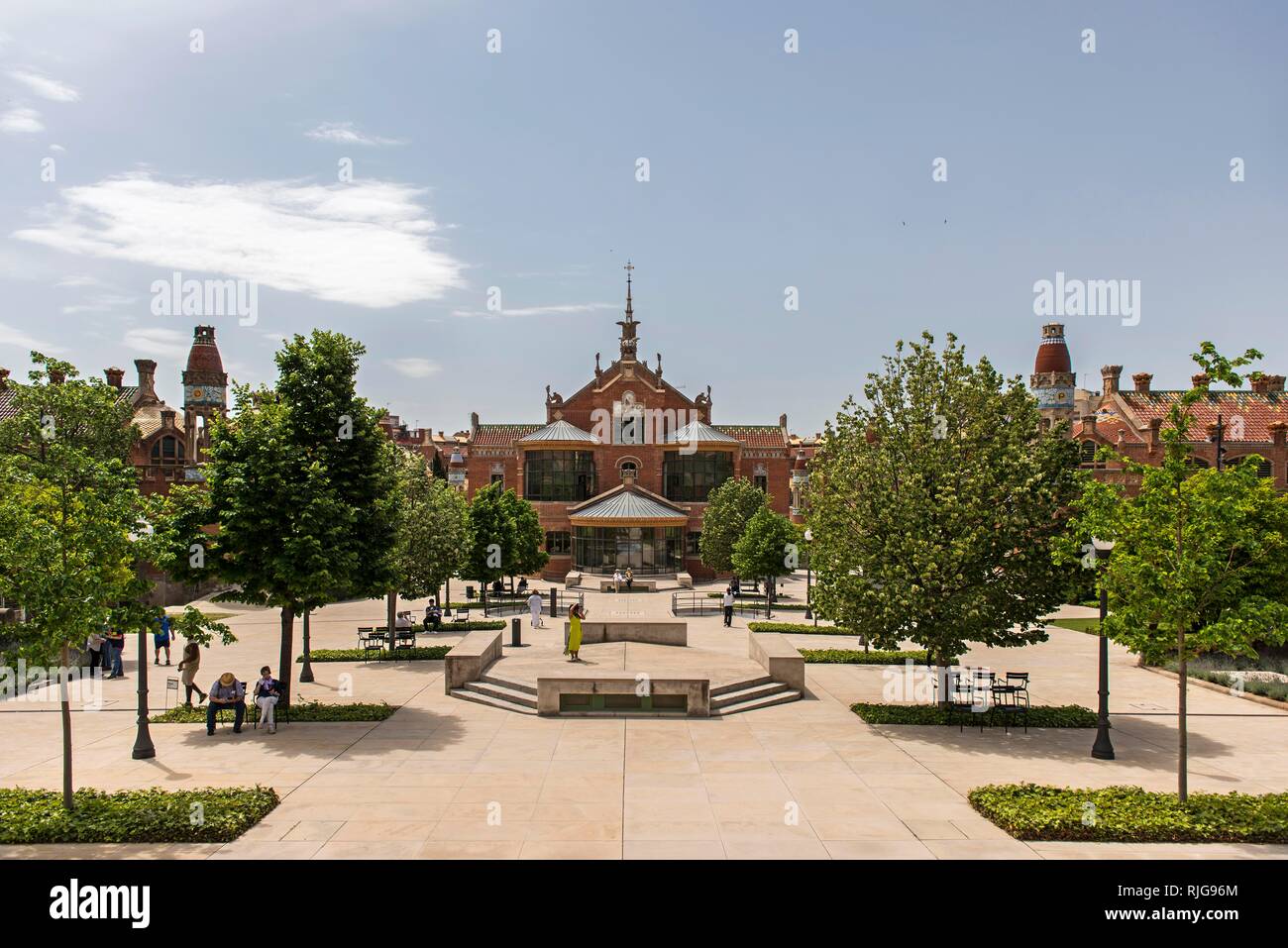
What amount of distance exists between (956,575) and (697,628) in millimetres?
16565

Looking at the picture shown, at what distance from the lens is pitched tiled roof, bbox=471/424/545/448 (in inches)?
2876

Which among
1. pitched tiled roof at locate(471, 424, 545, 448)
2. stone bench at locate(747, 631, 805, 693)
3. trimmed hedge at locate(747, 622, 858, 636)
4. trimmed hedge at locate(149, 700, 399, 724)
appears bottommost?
trimmed hedge at locate(747, 622, 858, 636)

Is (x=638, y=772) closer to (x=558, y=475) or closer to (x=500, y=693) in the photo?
(x=500, y=693)

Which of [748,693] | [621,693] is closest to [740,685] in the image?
[748,693]

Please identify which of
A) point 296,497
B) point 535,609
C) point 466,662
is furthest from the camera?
point 535,609

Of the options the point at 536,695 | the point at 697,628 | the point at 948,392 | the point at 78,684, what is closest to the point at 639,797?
the point at 536,695

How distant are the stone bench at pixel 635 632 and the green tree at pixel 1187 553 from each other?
1438 cm

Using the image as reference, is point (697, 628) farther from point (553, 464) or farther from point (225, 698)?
point (553, 464)

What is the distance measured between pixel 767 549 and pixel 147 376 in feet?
166

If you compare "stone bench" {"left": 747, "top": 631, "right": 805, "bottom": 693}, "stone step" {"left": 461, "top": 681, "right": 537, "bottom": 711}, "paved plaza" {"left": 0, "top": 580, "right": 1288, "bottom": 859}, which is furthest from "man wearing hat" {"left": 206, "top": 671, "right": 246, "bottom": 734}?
"stone bench" {"left": 747, "top": 631, "right": 805, "bottom": 693}

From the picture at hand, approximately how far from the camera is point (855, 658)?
25750 mm

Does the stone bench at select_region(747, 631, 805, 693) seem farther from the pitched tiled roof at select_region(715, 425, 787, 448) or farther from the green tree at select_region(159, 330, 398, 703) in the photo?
the pitched tiled roof at select_region(715, 425, 787, 448)

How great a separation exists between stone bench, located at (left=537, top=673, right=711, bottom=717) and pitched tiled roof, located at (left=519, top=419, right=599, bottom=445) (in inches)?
1661

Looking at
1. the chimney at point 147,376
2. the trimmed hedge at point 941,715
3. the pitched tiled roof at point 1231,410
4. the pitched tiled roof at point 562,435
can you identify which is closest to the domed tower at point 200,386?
the chimney at point 147,376
